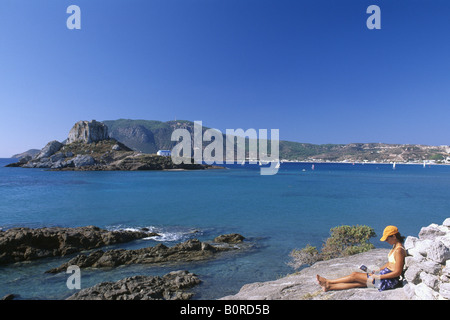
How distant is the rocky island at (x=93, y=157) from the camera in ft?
433

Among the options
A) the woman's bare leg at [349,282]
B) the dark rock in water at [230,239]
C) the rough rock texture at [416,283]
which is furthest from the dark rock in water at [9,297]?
the woman's bare leg at [349,282]

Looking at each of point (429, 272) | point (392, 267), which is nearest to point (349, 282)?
point (392, 267)

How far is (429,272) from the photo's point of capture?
5.98 metres

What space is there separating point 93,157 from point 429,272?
154088mm

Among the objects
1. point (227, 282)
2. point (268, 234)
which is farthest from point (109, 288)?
point (268, 234)

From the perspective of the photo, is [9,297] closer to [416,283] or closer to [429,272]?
[416,283]

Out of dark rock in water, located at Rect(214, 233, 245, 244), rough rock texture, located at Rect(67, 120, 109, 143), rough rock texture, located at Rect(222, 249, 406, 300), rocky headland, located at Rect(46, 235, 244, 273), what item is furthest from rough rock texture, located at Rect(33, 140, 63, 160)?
rough rock texture, located at Rect(222, 249, 406, 300)

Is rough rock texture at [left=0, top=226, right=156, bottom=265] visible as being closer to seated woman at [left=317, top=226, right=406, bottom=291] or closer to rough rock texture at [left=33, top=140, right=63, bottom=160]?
seated woman at [left=317, top=226, right=406, bottom=291]

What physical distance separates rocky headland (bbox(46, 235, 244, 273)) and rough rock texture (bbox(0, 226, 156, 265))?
3.01m

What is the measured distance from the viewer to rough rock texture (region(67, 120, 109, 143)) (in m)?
160

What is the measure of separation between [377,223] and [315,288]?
23.0 metres

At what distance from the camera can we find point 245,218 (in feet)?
95.9
